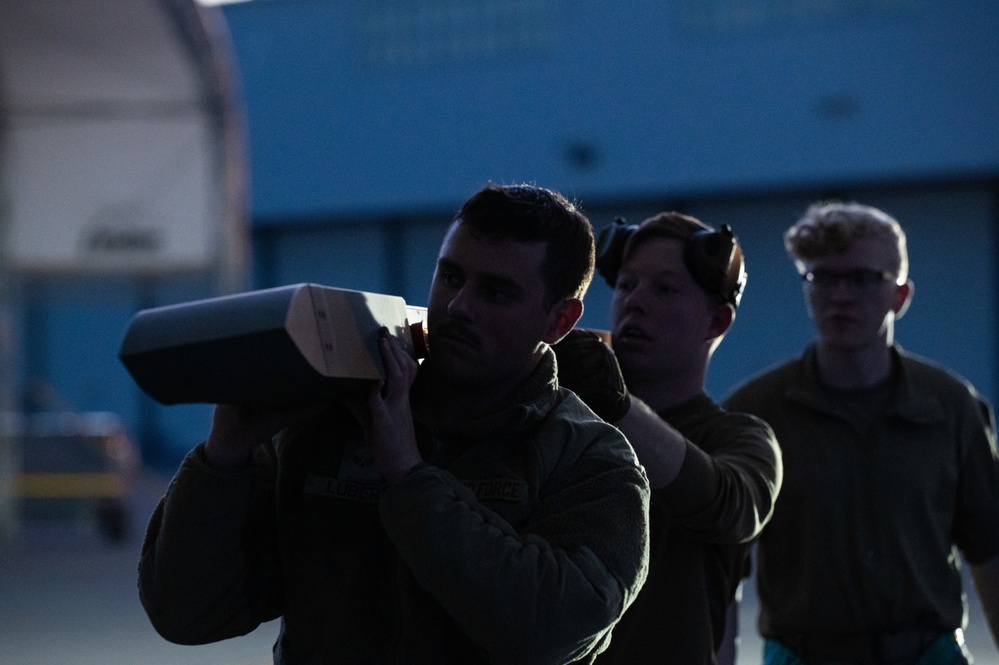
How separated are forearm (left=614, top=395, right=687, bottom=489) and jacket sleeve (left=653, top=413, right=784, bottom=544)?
0.07 feet

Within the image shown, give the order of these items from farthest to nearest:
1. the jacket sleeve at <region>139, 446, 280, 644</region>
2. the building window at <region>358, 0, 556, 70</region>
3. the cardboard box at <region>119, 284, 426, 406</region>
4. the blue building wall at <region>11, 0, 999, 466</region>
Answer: the building window at <region>358, 0, 556, 70</region>, the blue building wall at <region>11, 0, 999, 466</region>, the jacket sleeve at <region>139, 446, 280, 644</region>, the cardboard box at <region>119, 284, 426, 406</region>

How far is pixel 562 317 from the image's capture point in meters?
2.20

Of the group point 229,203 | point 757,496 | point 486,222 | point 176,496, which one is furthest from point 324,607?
point 229,203

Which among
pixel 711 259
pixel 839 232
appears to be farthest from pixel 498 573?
pixel 839 232

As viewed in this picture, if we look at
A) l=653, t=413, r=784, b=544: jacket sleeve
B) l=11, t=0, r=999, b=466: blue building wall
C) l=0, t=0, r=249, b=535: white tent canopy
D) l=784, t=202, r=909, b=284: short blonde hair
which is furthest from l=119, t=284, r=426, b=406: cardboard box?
l=11, t=0, r=999, b=466: blue building wall

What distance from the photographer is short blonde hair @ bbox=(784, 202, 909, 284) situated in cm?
391

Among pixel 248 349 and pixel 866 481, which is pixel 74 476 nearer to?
pixel 866 481

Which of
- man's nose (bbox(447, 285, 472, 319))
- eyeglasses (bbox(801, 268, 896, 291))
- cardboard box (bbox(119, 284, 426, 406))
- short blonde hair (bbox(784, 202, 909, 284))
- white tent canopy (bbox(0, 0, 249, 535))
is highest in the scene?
white tent canopy (bbox(0, 0, 249, 535))

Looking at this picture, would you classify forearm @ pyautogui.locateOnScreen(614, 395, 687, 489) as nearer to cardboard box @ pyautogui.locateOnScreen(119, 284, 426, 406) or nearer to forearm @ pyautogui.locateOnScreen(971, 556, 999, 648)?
cardboard box @ pyautogui.locateOnScreen(119, 284, 426, 406)

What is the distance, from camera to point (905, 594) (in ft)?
12.0

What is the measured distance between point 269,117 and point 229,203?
1713 cm

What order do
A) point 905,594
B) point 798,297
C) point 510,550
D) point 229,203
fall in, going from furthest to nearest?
point 798,297 → point 229,203 → point 905,594 → point 510,550

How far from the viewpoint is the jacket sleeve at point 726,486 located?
2.66 metres

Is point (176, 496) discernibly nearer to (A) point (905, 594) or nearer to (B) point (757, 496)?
(B) point (757, 496)
